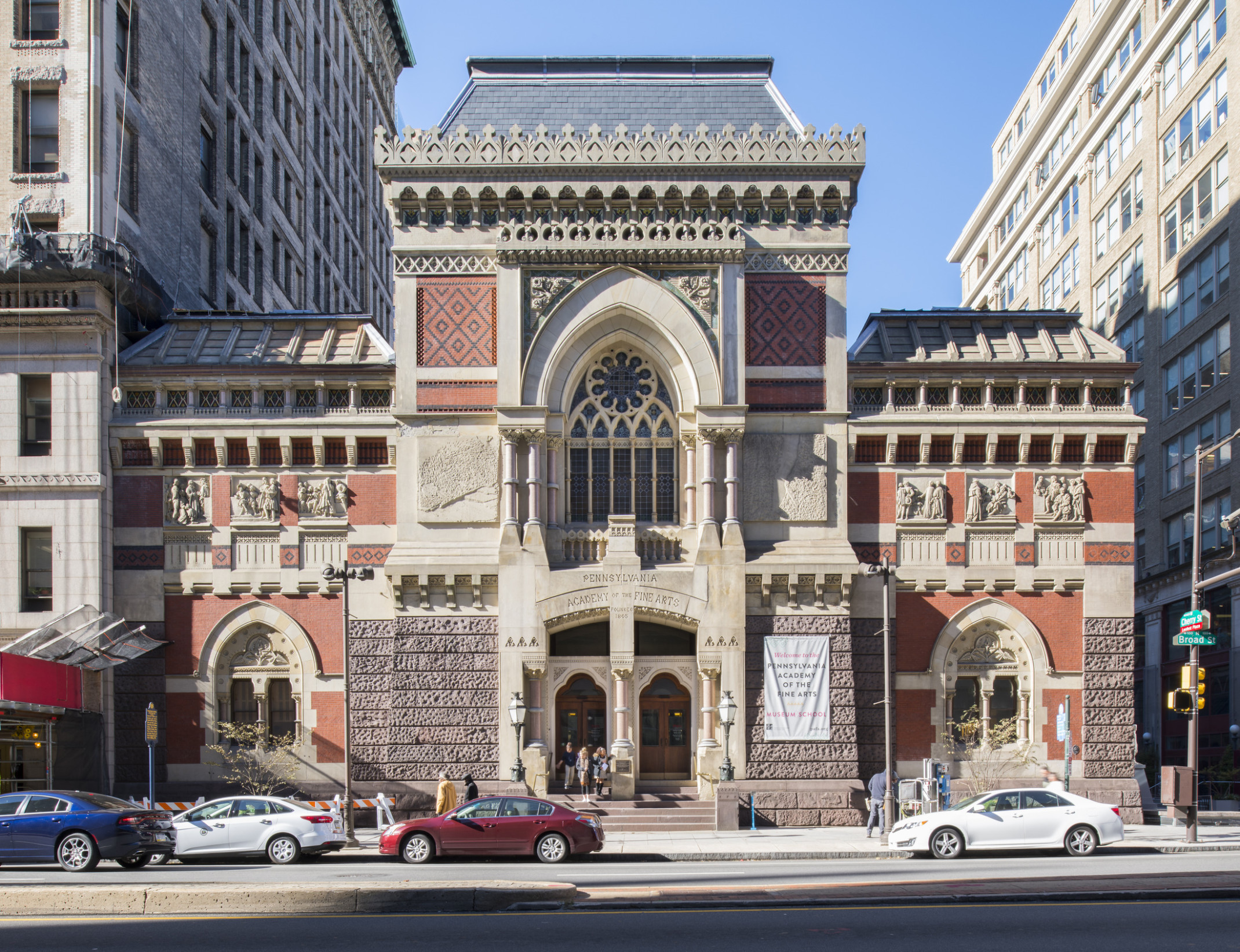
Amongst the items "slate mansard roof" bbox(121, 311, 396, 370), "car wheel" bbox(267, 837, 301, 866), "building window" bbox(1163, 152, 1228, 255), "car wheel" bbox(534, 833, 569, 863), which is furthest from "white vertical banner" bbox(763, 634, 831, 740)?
"building window" bbox(1163, 152, 1228, 255)

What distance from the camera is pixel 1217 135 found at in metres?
50.9

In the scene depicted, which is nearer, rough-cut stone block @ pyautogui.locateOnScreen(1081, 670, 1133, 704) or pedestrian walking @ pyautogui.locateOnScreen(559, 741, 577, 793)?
pedestrian walking @ pyautogui.locateOnScreen(559, 741, 577, 793)

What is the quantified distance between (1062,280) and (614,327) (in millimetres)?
45307

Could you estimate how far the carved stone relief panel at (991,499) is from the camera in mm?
34406

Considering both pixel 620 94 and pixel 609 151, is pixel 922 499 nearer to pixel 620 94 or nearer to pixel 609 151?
pixel 609 151

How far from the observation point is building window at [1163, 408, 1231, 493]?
5066 cm

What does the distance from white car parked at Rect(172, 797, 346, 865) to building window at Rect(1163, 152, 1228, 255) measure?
142ft

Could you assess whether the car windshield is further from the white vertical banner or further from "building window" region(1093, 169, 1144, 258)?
"building window" region(1093, 169, 1144, 258)

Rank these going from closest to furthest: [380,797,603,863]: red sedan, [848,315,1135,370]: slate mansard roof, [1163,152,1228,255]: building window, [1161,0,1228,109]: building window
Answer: [380,797,603,863]: red sedan → [848,315,1135,370]: slate mansard roof → [1163,152,1228,255]: building window → [1161,0,1228,109]: building window

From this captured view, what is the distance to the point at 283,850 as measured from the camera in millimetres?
24797

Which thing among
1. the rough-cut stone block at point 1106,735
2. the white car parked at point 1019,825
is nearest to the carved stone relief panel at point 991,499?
the rough-cut stone block at point 1106,735

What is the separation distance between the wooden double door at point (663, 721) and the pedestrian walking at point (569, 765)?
1941 mm

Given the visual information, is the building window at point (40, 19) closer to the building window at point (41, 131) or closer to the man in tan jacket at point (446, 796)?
the building window at point (41, 131)

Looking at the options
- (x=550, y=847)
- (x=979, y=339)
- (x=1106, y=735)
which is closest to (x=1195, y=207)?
(x=979, y=339)
